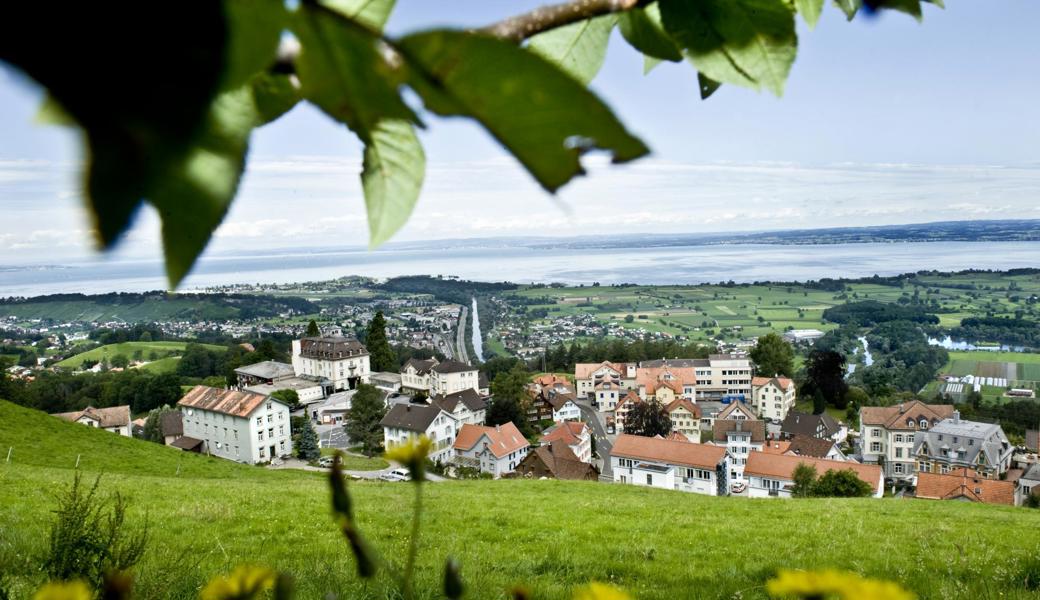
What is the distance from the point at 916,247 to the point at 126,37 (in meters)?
132

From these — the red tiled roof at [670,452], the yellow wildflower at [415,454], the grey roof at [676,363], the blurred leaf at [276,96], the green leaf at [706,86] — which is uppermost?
the green leaf at [706,86]

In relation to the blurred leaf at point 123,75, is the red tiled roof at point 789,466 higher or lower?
lower

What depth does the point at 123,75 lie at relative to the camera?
0.61 ft

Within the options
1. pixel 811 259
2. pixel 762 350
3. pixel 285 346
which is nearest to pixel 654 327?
pixel 762 350

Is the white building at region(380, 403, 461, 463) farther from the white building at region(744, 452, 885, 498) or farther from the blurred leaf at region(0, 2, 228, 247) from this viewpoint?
the blurred leaf at region(0, 2, 228, 247)

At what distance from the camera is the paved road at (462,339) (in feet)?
245

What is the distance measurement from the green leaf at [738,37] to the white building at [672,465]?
3346 centimetres

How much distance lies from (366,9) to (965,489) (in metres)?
35.7

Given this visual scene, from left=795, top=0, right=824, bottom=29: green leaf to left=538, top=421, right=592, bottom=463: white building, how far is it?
37369mm

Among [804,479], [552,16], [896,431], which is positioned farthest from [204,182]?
[896,431]

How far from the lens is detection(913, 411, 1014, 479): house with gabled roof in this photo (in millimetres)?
37438

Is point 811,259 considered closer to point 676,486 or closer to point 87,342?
point 676,486

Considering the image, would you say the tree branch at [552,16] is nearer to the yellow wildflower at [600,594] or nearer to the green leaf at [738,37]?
the green leaf at [738,37]

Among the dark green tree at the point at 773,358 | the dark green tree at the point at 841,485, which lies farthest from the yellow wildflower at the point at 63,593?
the dark green tree at the point at 773,358
